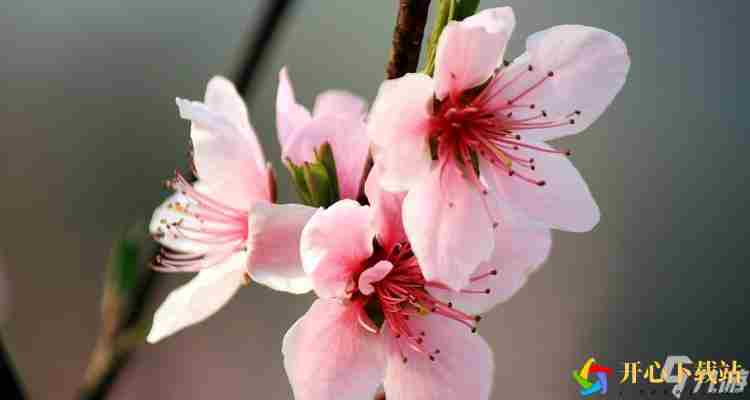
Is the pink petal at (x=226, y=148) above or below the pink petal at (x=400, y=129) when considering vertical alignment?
below

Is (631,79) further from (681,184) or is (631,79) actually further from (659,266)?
(659,266)

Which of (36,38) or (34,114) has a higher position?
(36,38)

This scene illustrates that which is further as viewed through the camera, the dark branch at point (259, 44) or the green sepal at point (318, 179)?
the dark branch at point (259, 44)

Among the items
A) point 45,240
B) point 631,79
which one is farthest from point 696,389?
point 45,240

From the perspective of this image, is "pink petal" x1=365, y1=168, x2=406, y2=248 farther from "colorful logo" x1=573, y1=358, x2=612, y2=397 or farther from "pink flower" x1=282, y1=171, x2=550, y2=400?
"colorful logo" x1=573, y1=358, x2=612, y2=397

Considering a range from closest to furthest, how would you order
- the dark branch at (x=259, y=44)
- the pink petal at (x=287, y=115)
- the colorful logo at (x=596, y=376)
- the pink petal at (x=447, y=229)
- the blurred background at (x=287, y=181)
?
the pink petal at (x=447, y=229) < the pink petal at (x=287, y=115) < the dark branch at (x=259, y=44) < the colorful logo at (x=596, y=376) < the blurred background at (x=287, y=181)

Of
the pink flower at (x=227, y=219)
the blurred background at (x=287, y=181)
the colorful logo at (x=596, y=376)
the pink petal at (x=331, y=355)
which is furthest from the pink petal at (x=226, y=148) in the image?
the colorful logo at (x=596, y=376)

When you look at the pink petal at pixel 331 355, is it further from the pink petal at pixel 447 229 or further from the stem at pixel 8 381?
the stem at pixel 8 381
